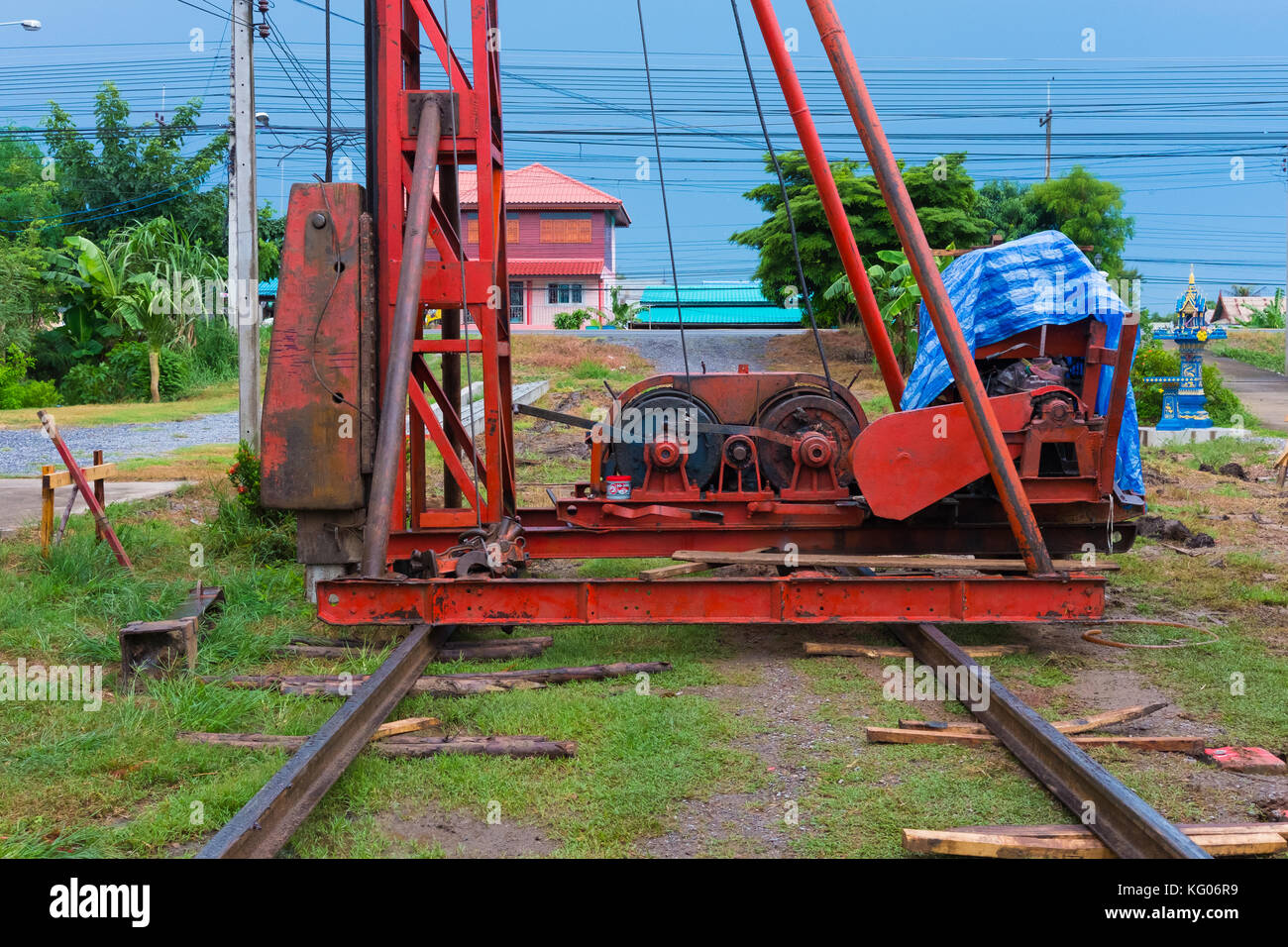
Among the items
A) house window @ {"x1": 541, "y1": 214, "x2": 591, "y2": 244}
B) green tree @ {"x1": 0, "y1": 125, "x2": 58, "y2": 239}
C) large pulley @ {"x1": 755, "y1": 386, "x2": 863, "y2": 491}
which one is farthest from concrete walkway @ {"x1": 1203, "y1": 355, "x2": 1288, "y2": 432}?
green tree @ {"x1": 0, "y1": 125, "x2": 58, "y2": 239}

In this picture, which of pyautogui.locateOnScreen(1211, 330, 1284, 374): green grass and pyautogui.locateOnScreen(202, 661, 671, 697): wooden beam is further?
pyautogui.locateOnScreen(1211, 330, 1284, 374): green grass

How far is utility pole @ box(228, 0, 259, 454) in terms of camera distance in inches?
428

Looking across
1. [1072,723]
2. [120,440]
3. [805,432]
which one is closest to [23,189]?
[120,440]

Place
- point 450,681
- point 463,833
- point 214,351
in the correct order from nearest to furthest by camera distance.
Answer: point 463,833 < point 450,681 < point 214,351

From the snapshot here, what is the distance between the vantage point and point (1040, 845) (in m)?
3.59

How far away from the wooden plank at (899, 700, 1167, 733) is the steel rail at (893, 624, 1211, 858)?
10 cm

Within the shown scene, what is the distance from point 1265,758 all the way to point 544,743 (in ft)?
10.3

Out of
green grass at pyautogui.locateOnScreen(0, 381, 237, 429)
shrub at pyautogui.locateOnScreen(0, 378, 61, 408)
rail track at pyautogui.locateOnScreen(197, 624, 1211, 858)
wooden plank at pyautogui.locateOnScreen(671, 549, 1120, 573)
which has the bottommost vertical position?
rail track at pyautogui.locateOnScreen(197, 624, 1211, 858)

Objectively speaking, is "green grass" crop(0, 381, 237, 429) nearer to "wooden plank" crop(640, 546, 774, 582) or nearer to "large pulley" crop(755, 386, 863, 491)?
"wooden plank" crop(640, 546, 774, 582)

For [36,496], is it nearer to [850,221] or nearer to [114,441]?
[114,441]

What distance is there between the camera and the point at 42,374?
29250mm

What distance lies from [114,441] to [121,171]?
902 inches
